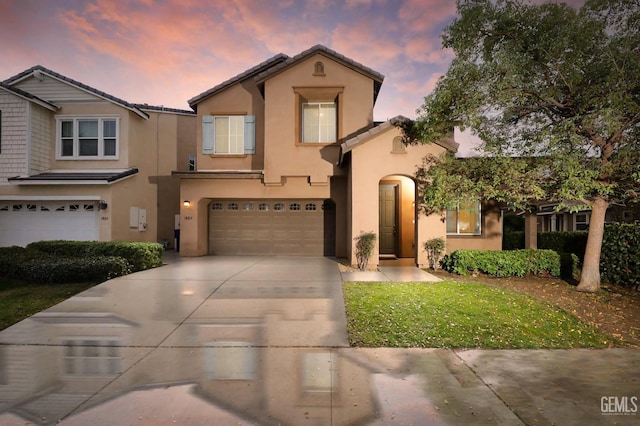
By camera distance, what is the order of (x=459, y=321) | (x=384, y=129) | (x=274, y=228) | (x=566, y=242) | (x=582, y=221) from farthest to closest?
1. (x=582, y=221)
2. (x=274, y=228)
3. (x=566, y=242)
4. (x=384, y=129)
5. (x=459, y=321)

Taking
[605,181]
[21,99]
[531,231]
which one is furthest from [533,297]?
[21,99]

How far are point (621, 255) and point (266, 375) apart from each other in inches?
397

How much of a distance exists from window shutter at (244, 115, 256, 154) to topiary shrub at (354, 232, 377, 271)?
21.0ft

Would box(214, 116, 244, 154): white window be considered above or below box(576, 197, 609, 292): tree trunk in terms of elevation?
above

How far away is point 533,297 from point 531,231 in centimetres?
471

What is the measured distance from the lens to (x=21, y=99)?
13344 mm

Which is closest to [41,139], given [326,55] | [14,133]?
[14,133]

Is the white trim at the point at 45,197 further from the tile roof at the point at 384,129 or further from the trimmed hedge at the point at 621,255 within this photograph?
the trimmed hedge at the point at 621,255

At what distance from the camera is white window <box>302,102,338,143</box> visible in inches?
510

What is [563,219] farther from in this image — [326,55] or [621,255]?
[326,55]

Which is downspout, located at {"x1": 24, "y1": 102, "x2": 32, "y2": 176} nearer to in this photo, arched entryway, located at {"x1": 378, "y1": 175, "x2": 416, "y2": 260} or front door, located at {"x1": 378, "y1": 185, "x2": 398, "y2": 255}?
arched entryway, located at {"x1": 378, "y1": 175, "x2": 416, "y2": 260}

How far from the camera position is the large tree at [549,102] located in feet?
24.4

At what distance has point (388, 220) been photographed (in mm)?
13102

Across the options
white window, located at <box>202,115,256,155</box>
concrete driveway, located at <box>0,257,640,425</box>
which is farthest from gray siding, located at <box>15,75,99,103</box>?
concrete driveway, located at <box>0,257,640,425</box>
